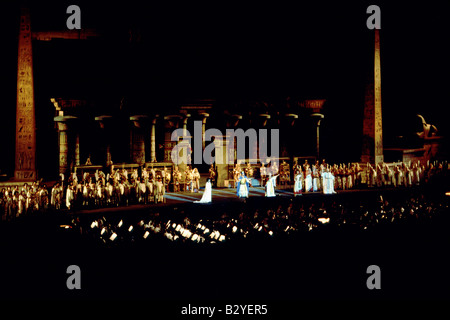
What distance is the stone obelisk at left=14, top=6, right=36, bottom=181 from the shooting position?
1421 cm

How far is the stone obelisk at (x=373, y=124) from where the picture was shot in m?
18.8

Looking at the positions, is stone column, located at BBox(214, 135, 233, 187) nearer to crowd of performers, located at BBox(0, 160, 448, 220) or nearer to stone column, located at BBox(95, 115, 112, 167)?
crowd of performers, located at BBox(0, 160, 448, 220)

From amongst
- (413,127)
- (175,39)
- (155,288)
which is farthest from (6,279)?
(413,127)

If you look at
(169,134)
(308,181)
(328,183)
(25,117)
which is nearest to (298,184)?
(308,181)

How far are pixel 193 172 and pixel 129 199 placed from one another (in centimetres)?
334

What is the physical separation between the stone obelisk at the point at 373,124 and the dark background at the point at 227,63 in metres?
0.56

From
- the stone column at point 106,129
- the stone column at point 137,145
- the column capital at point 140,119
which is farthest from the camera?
the stone column at point 137,145

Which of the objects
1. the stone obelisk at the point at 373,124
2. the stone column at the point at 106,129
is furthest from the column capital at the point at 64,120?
the stone obelisk at the point at 373,124

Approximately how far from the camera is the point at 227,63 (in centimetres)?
1964

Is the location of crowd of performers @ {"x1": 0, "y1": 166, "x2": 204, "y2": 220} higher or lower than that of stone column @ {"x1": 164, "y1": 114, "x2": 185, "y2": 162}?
lower

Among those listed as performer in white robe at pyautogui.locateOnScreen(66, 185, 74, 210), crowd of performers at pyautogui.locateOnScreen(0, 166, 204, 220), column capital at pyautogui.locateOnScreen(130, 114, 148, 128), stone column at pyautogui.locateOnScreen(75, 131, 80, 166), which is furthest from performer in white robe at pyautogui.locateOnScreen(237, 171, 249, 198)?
stone column at pyautogui.locateOnScreen(75, 131, 80, 166)

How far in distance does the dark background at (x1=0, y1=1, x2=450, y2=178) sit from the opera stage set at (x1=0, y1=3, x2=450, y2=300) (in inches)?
3.1

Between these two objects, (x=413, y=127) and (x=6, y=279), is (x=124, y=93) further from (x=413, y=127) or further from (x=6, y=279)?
(x=413, y=127)

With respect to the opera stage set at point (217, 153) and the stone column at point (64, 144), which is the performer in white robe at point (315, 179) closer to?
the opera stage set at point (217, 153)
